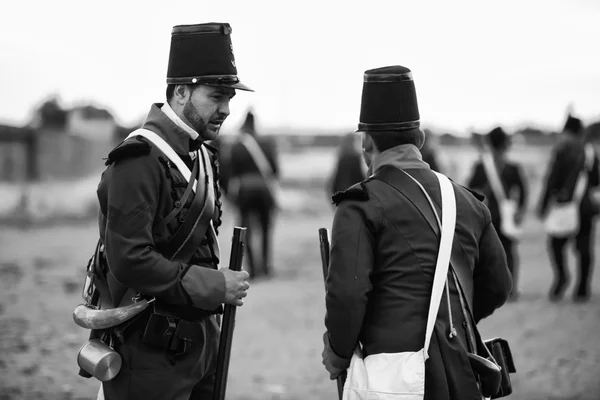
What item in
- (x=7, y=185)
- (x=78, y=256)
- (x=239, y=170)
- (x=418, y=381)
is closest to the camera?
(x=418, y=381)

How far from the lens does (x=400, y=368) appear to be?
11.5ft

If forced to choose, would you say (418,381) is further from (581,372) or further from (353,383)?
(581,372)

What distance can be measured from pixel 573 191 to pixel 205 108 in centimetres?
738

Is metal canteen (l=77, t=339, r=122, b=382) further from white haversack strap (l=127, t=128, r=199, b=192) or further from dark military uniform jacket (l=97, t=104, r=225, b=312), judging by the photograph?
white haversack strap (l=127, t=128, r=199, b=192)

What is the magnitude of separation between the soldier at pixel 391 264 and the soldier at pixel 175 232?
1.60 ft

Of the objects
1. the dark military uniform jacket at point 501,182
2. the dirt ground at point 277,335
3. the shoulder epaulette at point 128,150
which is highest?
the shoulder epaulette at point 128,150

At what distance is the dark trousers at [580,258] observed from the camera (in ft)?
33.9

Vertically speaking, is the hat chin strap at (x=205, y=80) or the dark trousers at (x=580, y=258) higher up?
the hat chin strap at (x=205, y=80)

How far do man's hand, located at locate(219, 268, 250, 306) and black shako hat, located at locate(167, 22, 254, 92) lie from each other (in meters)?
0.79

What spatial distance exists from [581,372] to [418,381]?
Answer: 4.39m

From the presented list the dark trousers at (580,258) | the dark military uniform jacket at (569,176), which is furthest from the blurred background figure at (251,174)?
the dark trousers at (580,258)

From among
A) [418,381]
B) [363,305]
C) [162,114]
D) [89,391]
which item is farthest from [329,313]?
[89,391]

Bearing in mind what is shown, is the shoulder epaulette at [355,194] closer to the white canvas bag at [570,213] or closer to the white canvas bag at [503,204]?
the white canvas bag at [503,204]

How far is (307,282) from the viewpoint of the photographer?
12047 mm
